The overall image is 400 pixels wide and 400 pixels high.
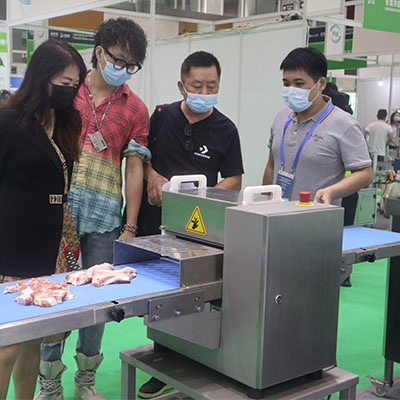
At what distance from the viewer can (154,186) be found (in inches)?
99.1

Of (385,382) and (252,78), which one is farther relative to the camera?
(252,78)

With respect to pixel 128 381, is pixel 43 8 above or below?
above

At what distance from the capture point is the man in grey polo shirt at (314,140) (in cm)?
252

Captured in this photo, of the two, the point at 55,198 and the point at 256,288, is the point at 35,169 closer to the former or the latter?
the point at 55,198

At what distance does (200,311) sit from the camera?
1567mm

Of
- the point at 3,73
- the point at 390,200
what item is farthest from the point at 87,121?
the point at 3,73

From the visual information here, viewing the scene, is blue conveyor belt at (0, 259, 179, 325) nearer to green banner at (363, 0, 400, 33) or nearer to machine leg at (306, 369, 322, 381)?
machine leg at (306, 369, 322, 381)

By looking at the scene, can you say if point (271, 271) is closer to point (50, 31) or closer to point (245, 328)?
point (245, 328)

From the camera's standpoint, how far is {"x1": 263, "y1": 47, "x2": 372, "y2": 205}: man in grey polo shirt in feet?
8.26

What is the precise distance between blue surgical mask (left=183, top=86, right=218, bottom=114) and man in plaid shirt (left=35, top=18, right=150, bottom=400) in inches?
8.4

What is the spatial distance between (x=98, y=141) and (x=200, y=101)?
1.61 ft

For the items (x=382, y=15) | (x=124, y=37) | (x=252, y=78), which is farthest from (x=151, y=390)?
(x=382, y=15)

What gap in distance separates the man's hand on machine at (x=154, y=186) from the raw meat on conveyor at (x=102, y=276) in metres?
0.84

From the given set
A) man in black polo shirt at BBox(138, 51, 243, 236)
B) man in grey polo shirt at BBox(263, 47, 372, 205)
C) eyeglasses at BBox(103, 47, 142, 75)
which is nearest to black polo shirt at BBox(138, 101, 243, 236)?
man in black polo shirt at BBox(138, 51, 243, 236)
